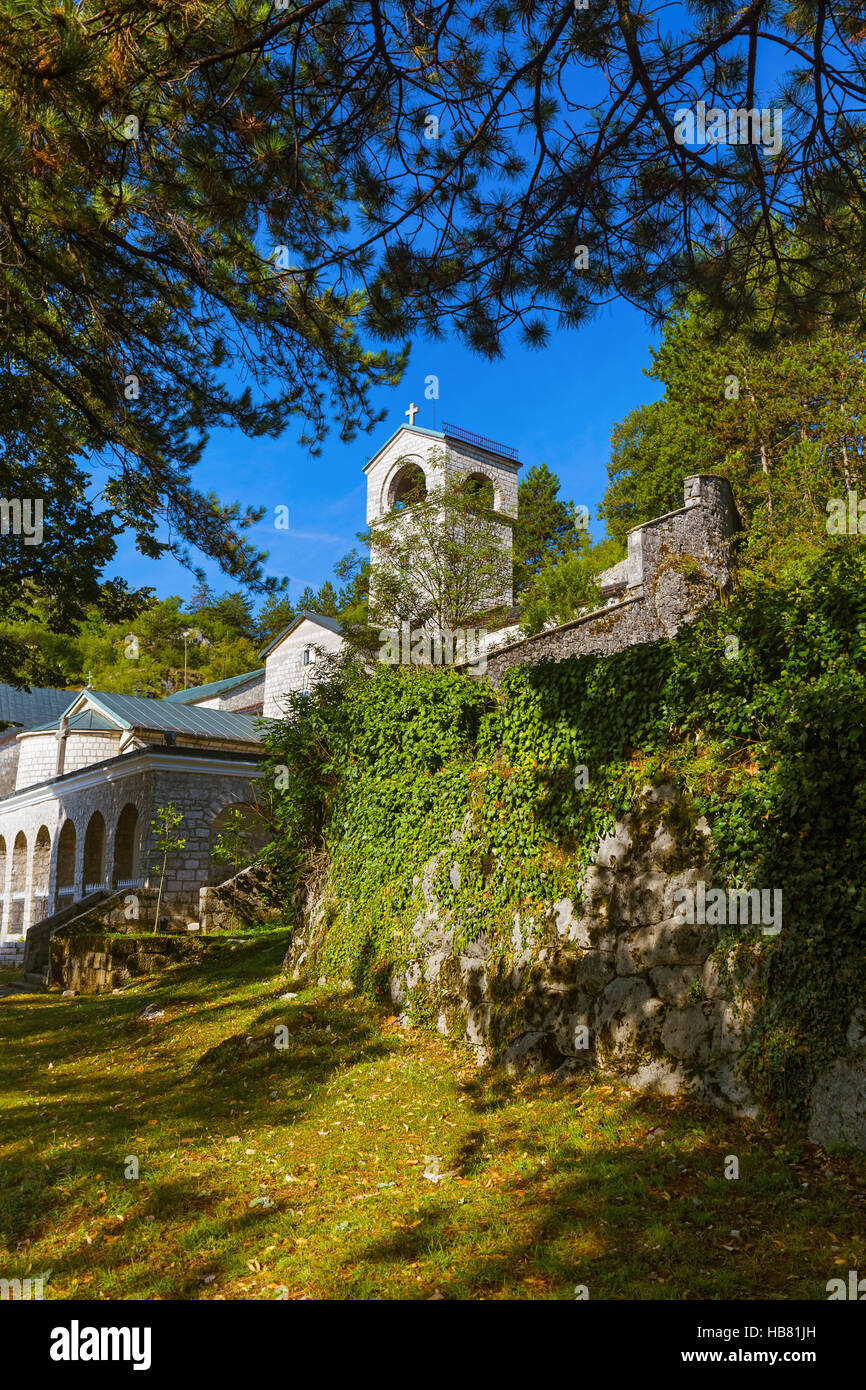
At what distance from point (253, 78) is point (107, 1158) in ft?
26.5

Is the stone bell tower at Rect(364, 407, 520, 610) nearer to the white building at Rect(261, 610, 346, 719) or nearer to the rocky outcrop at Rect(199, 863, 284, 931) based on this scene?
the white building at Rect(261, 610, 346, 719)

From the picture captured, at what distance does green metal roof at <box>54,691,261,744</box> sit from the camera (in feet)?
77.4

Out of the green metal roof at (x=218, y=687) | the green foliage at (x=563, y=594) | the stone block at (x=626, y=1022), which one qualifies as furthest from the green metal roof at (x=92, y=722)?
the stone block at (x=626, y=1022)

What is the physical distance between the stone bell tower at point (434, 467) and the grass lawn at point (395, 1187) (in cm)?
2315

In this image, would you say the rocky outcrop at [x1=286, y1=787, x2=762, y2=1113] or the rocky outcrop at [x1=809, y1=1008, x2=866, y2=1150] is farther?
the rocky outcrop at [x1=286, y1=787, x2=762, y2=1113]

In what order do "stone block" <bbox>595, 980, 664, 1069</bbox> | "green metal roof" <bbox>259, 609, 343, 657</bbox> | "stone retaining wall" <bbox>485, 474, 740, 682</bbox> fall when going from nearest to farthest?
"stone block" <bbox>595, 980, 664, 1069</bbox>
"stone retaining wall" <bbox>485, 474, 740, 682</bbox>
"green metal roof" <bbox>259, 609, 343, 657</bbox>

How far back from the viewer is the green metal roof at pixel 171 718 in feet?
77.4

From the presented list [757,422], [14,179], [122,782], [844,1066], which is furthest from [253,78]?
[757,422]

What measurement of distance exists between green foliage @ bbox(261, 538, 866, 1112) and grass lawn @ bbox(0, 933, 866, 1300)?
932 mm

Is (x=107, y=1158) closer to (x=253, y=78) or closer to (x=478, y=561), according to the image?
(x=253, y=78)

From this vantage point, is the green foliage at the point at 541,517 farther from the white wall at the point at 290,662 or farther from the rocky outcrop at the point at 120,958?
the rocky outcrop at the point at 120,958

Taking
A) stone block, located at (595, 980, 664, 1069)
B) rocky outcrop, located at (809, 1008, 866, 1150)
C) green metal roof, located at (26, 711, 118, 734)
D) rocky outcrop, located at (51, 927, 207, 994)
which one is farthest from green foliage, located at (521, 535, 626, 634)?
rocky outcrop, located at (809, 1008, 866, 1150)

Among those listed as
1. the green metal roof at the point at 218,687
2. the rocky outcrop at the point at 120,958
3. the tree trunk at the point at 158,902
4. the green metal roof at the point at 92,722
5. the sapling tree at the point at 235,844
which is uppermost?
the green metal roof at the point at 218,687
